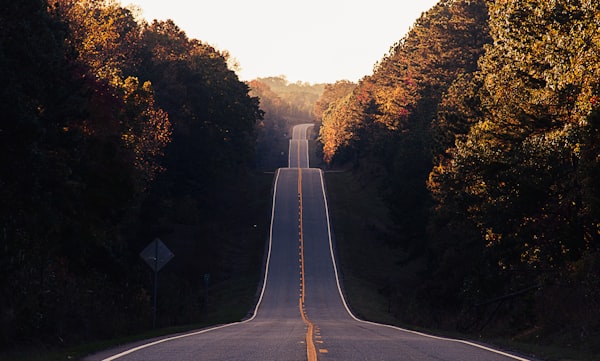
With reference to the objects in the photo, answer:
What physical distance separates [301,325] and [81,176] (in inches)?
498

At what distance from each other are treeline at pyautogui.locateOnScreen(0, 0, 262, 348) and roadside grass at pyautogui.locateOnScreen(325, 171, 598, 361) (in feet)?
36.2

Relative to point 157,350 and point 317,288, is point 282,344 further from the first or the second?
point 317,288

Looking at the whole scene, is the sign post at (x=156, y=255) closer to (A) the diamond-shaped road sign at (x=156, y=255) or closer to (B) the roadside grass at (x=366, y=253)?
(A) the diamond-shaped road sign at (x=156, y=255)

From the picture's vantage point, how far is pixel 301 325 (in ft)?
107

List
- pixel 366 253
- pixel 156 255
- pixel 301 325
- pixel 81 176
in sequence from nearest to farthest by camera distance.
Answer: pixel 156 255 < pixel 301 325 < pixel 81 176 < pixel 366 253

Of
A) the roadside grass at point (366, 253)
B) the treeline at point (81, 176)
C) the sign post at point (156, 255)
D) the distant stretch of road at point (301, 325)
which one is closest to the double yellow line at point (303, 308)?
the distant stretch of road at point (301, 325)

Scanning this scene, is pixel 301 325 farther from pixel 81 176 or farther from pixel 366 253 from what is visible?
pixel 366 253

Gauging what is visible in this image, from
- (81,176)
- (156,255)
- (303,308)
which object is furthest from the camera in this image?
(303,308)

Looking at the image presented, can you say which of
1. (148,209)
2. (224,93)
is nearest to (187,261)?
(148,209)

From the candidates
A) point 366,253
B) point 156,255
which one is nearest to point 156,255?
point 156,255

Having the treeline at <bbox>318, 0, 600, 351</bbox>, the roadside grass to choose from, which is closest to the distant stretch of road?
the roadside grass

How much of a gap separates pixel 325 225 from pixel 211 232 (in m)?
12.1

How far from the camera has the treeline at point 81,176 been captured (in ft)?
78.6

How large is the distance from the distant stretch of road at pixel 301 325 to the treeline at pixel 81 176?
3357 mm
